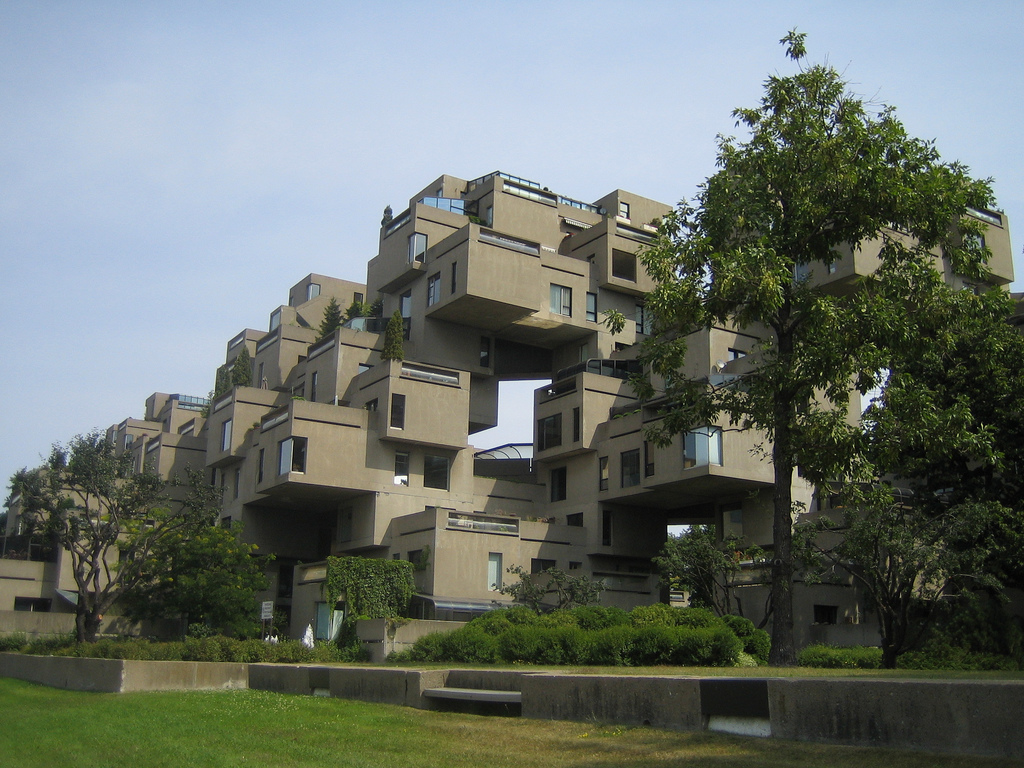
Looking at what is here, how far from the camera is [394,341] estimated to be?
51812mm

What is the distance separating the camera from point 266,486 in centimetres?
5028

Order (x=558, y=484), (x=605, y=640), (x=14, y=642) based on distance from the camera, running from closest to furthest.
→ (x=605, y=640) → (x=14, y=642) → (x=558, y=484)

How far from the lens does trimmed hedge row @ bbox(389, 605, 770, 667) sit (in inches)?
820

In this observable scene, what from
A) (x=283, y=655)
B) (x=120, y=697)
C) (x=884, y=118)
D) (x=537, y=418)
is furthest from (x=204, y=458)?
(x=884, y=118)

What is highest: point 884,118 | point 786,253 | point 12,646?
point 884,118

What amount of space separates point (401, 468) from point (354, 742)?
38.9 m

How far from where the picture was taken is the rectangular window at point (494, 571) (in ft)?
148

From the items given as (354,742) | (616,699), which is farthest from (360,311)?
(616,699)

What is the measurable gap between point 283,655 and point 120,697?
11.1 m

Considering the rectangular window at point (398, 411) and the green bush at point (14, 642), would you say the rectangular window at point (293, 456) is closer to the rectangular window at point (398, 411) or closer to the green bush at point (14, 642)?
the rectangular window at point (398, 411)

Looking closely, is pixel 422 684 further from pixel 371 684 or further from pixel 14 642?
pixel 14 642

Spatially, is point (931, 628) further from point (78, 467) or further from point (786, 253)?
point (78, 467)

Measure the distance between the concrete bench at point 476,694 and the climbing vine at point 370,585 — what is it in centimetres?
2646

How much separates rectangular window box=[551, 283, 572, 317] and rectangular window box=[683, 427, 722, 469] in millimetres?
15430
